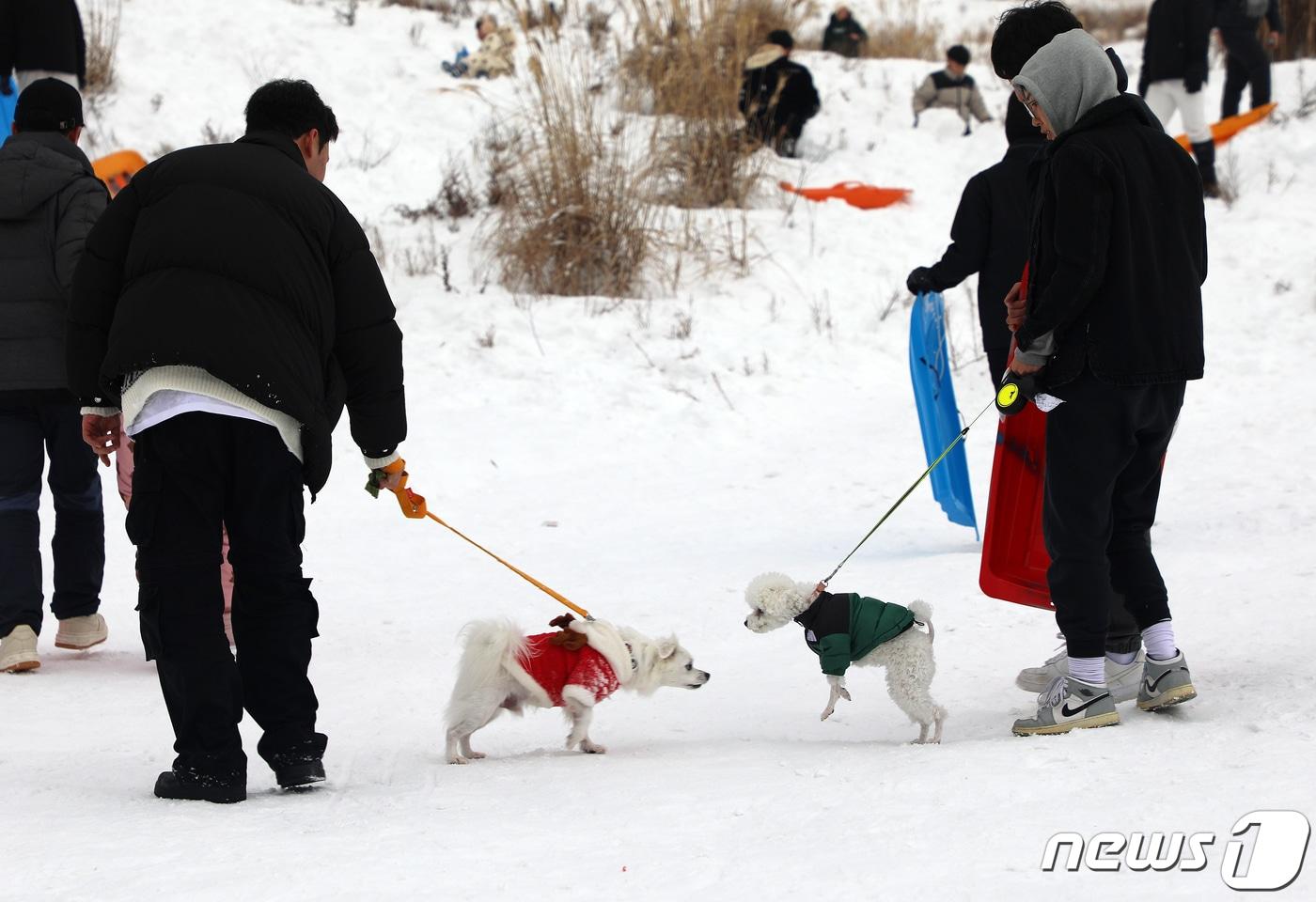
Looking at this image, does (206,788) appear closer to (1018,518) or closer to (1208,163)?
(1018,518)

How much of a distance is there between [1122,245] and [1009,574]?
1.32m

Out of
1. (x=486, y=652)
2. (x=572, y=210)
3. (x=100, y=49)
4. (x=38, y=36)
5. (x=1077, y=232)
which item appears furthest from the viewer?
(x=100, y=49)

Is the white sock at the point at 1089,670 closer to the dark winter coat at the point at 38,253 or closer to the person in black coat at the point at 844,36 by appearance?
the dark winter coat at the point at 38,253

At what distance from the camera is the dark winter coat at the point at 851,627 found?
3.78 metres

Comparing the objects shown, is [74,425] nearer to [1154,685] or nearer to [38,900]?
[38,900]

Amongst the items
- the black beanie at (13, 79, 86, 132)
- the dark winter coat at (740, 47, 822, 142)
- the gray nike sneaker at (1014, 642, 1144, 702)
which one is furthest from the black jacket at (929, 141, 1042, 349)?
the dark winter coat at (740, 47, 822, 142)

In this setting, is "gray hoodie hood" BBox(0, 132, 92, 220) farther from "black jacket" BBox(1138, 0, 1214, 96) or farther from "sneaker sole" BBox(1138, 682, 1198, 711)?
"black jacket" BBox(1138, 0, 1214, 96)

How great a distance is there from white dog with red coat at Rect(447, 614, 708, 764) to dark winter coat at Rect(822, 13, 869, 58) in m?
13.1

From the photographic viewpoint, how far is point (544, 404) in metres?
8.48

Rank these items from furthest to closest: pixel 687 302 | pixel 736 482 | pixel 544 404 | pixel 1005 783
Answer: pixel 687 302, pixel 544 404, pixel 736 482, pixel 1005 783

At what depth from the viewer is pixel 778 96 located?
11.5 meters

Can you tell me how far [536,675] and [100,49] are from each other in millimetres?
9746

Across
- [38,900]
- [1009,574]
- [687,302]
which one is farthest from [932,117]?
[38,900]

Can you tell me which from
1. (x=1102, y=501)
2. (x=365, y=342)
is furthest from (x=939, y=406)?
(x=365, y=342)
